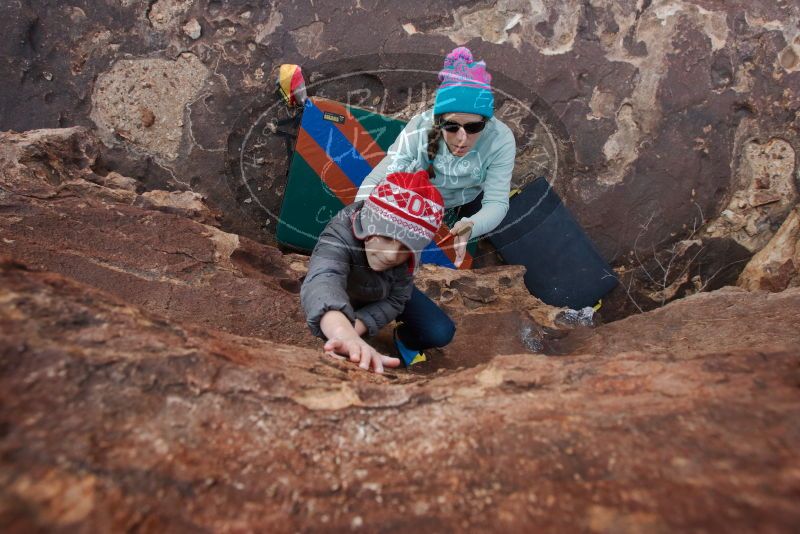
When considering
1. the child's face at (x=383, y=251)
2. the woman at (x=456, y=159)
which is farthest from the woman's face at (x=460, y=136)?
the child's face at (x=383, y=251)

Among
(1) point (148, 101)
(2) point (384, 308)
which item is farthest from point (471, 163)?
(1) point (148, 101)

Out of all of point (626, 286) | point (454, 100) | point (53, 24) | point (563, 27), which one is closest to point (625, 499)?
point (454, 100)

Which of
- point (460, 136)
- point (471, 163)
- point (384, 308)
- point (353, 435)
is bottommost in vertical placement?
point (384, 308)

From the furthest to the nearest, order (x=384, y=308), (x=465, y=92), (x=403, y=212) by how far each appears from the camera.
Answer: (x=465, y=92), (x=384, y=308), (x=403, y=212)

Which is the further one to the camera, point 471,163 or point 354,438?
point 471,163

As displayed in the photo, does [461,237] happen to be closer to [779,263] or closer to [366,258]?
[366,258]

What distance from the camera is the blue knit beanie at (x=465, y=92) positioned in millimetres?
2479

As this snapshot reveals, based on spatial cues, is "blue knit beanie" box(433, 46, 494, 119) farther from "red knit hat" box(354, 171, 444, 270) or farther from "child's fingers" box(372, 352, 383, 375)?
"child's fingers" box(372, 352, 383, 375)

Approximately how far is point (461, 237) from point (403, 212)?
3.74ft

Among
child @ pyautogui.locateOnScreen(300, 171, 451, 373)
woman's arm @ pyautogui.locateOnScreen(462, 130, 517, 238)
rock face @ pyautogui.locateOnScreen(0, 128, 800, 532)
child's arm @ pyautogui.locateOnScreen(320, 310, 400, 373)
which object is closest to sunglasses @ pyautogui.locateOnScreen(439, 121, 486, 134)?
woman's arm @ pyautogui.locateOnScreen(462, 130, 517, 238)

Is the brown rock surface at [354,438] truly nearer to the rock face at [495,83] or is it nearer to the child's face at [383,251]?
the child's face at [383,251]

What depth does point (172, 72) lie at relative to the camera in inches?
133

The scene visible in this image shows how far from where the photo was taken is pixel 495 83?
3.40 meters

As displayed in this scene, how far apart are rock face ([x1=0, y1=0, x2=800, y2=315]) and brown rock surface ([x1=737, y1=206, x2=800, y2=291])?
0.82 feet
